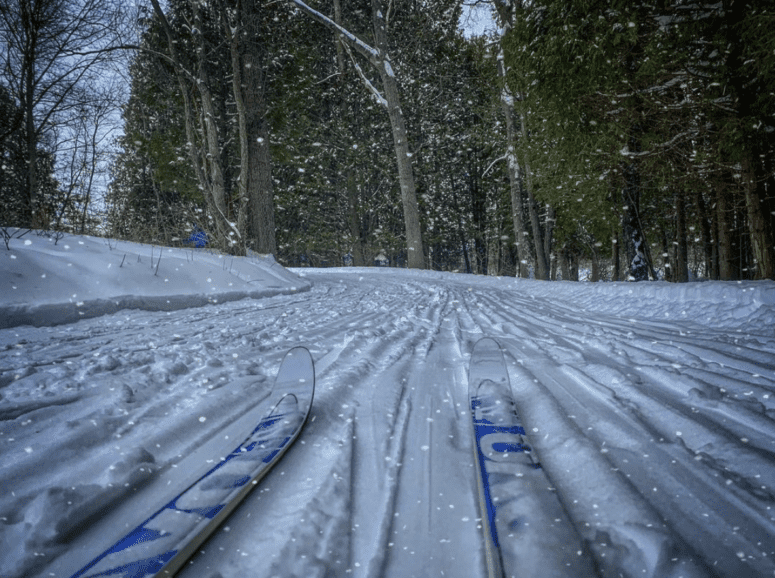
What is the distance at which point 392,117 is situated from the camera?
12398mm

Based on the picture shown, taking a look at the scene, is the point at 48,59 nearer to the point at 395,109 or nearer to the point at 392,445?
the point at 395,109

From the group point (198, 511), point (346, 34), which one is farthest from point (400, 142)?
point (198, 511)

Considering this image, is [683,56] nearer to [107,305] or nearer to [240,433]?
[240,433]

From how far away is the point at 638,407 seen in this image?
4.43ft

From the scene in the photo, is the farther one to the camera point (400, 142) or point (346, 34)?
point (400, 142)

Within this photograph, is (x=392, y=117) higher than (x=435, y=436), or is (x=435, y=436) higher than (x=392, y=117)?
(x=392, y=117)

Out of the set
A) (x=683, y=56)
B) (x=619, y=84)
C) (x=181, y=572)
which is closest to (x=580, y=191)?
(x=619, y=84)

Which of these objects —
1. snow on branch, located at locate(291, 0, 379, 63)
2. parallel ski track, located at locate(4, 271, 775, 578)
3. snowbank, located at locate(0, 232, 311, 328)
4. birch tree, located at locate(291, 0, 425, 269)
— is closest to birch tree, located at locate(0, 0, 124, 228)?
snowbank, located at locate(0, 232, 311, 328)

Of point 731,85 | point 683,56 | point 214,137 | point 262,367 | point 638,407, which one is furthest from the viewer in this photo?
point 214,137

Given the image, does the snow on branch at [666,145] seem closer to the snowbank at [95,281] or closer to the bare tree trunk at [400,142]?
the snowbank at [95,281]

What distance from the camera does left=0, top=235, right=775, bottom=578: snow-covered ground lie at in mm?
732

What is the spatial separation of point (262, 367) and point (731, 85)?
228 inches

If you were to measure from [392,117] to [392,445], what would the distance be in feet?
42.0

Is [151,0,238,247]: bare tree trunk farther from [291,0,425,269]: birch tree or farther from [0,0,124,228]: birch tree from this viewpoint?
[291,0,425,269]: birch tree
